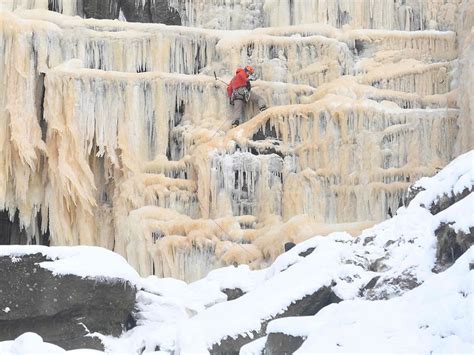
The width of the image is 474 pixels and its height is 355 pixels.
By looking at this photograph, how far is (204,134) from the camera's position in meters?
17.1

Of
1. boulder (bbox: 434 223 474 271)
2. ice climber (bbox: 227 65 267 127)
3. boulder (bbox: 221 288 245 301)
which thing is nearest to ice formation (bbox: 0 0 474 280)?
ice climber (bbox: 227 65 267 127)

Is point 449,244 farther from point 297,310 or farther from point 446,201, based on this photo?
point 297,310

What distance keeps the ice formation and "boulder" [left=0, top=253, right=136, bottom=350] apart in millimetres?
4792

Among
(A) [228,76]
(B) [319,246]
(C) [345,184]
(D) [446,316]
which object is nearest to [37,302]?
(B) [319,246]

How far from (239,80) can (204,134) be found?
4.17 feet

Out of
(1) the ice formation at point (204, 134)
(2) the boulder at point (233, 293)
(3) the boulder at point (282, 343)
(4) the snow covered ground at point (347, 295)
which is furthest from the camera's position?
(1) the ice formation at point (204, 134)

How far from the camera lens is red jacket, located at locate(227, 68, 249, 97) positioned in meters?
17.0

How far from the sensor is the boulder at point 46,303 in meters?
10.7

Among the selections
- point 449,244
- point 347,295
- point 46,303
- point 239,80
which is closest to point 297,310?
point 347,295

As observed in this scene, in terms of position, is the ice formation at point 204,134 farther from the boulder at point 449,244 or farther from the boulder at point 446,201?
the boulder at point 449,244

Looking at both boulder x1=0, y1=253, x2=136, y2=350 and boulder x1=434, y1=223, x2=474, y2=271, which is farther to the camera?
boulder x1=0, y1=253, x2=136, y2=350

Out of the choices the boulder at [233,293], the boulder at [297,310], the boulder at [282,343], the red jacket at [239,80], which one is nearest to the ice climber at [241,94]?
the red jacket at [239,80]

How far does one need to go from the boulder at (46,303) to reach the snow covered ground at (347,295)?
0.15 meters

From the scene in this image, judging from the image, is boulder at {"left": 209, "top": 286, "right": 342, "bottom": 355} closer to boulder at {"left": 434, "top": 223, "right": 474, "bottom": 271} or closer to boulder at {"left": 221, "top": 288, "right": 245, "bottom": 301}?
boulder at {"left": 434, "top": 223, "right": 474, "bottom": 271}
